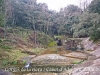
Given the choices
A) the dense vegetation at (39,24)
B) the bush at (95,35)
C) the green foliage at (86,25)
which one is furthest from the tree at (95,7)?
the bush at (95,35)

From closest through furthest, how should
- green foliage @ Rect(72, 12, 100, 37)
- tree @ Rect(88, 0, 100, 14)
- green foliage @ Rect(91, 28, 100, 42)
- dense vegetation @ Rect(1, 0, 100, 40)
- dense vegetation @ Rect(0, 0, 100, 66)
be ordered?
green foliage @ Rect(91, 28, 100, 42) < green foliage @ Rect(72, 12, 100, 37) < tree @ Rect(88, 0, 100, 14) < dense vegetation @ Rect(0, 0, 100, 66) < dense vegetation @ Rect(1, 0, 100, 40)

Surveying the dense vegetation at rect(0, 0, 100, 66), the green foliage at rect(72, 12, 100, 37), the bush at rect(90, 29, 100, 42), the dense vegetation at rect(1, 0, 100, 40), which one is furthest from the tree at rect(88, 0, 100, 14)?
the bush at rect(90, 29, 100, 42)

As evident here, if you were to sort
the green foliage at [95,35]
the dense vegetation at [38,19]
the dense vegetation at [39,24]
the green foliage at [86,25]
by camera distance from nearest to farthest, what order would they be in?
the green foliage at [95,35], the green foliage at [86,25], the dense vegetation at [39,24], the dense vegetation at [38,19]

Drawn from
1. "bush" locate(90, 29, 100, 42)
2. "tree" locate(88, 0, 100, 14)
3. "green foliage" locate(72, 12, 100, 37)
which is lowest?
"bush" locate(90, 29, 100, 42)

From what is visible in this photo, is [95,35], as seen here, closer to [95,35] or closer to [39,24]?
[95,35]

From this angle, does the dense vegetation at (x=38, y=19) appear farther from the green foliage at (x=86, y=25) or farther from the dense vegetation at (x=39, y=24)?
Answer: the green foliage at (x=86, y=25)

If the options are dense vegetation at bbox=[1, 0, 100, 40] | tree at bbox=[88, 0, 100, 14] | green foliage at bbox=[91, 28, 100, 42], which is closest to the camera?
green foliage at bbox=[91, 28, 100, 42]

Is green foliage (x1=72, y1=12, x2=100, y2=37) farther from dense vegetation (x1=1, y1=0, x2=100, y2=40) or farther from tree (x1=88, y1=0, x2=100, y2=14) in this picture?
dense vegetation (x1=1, y1=0, x2=100, y2=40)

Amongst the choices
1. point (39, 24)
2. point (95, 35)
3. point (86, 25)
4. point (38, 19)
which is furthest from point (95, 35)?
point (38, 19)

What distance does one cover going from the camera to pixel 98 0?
107ft

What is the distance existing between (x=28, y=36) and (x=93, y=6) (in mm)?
15543

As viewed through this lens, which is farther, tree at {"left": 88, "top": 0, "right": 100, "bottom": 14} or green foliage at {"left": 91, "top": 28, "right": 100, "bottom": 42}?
tree at {"left": 88, "top": 0, "right": 100, "bottom": 14}

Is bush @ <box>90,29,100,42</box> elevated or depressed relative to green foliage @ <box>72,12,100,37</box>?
depressed

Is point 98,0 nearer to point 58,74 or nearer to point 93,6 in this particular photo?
point 93,6
